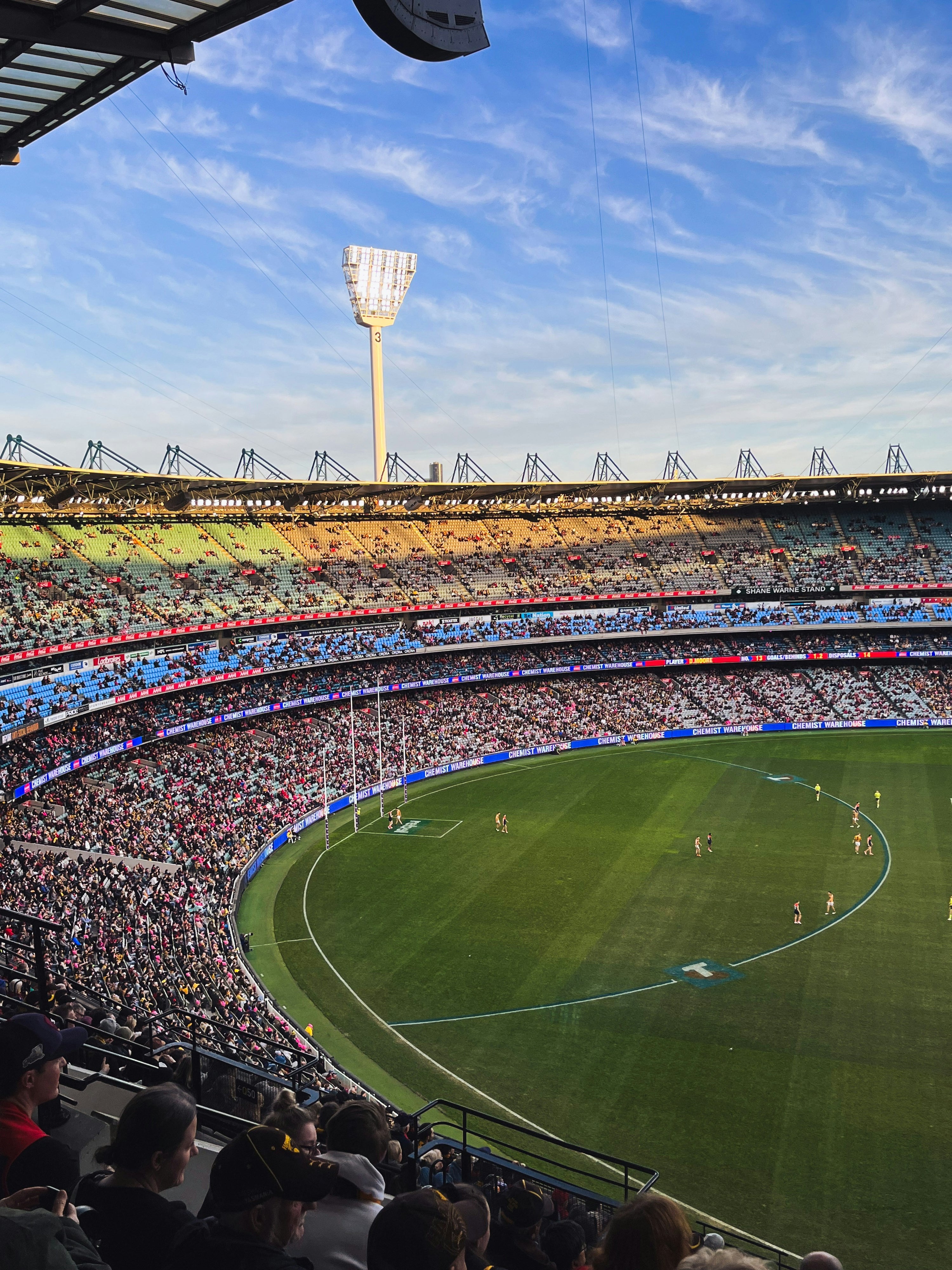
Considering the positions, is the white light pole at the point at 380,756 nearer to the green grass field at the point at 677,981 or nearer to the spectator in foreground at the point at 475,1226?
the green grass field at the point at 677,981

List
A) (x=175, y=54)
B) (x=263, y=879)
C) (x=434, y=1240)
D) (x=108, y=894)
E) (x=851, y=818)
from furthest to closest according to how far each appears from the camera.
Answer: (x=851, y=818) → (x=263, y=879) → (x=108, y=894) → (x=175, y=54) → (x=434, y=1240)

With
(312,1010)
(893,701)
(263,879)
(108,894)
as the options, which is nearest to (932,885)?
(312,1010)

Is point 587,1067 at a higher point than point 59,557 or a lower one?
lower

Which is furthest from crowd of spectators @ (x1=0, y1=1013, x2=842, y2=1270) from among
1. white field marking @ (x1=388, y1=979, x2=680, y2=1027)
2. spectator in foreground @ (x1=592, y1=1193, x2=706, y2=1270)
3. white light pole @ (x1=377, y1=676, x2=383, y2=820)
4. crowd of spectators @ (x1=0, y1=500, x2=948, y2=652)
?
crowd of spectators @ (x1=0, y1=500, x2=948, y2=652)

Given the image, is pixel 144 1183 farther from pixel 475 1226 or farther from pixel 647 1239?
pixel 647 1239

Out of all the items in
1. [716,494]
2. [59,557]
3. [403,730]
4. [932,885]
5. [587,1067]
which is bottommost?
[587,1067]

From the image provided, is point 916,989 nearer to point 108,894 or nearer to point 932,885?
point 932,885

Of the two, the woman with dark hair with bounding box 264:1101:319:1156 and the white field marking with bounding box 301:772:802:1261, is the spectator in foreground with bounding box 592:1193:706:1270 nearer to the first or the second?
the woman with dark hair with bounding box 264:1101:319:1156
